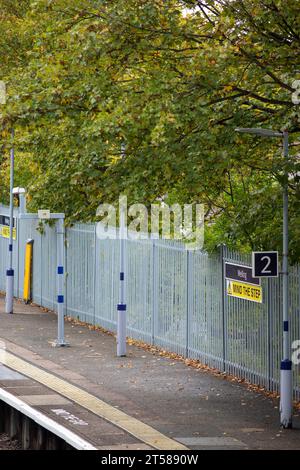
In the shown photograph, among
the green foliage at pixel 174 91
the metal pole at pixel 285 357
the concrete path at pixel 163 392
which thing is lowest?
the concrete path at pixel 163 392

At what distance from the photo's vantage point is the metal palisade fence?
18.1m

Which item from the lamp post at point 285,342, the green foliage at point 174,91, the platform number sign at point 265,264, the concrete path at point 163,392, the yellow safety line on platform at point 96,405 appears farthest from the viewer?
the green foliage at point 174,91

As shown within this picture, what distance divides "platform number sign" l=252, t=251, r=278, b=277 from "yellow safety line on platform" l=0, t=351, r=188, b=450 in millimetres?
2626

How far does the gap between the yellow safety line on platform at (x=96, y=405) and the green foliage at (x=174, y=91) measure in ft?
10.4

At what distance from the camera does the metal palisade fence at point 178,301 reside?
1808 cm

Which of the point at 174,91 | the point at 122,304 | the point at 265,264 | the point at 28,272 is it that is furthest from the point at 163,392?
the point at 28,272

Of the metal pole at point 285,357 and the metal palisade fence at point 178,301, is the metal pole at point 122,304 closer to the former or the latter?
the metal palisade fence at point 178,301

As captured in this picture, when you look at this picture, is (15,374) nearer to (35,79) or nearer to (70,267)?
(35,79)

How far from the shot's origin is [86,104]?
18.4m

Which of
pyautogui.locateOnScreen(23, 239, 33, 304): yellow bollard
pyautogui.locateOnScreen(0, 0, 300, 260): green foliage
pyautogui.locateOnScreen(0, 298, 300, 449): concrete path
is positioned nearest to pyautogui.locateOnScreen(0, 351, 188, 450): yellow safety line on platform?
pyautogui.locateOnScreen(0, 298, 300, 449): concrete path

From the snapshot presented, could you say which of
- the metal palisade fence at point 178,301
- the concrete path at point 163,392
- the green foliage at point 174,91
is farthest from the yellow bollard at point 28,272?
the green foliage at point 174,91

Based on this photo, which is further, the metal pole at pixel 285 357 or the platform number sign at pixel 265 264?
the platform number sign at pixel 265 264

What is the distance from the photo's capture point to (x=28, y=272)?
31375 mm

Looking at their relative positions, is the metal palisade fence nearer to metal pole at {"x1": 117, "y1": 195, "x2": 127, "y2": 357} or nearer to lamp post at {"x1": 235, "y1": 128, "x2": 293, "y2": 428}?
metal pole at {"x1": 117, "y1": 195, "x2": 127, "y2": 357}
